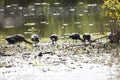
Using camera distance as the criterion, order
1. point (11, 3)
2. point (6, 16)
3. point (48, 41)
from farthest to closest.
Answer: point (11, 3) → point (6, 16) → point (48, 41)

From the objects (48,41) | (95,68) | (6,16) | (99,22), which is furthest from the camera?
(6,16)

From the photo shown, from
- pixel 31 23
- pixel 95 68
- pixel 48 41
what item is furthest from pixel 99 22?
pixel 95 68

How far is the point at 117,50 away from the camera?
67.9 feet

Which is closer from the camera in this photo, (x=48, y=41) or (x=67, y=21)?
(x=48, y=41)

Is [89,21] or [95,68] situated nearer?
[95,68]

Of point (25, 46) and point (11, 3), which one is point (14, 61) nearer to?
point (25, 46)

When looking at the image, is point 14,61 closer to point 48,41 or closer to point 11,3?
point 48,41

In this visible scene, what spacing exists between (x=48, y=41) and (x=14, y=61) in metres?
6.27

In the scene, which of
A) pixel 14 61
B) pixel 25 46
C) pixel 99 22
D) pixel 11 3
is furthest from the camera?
pixel 11 3

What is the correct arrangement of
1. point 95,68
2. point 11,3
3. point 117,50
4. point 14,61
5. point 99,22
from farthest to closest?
1. point 11,3
2. point 99,22
3. point 117,50
4. point 14,61
5. point 95,68

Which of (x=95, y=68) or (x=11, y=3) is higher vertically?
(x=95, y=68)

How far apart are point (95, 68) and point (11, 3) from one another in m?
46.0

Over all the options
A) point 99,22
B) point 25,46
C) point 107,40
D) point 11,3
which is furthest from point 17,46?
point 11,3

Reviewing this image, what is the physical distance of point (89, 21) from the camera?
35.4 meters
